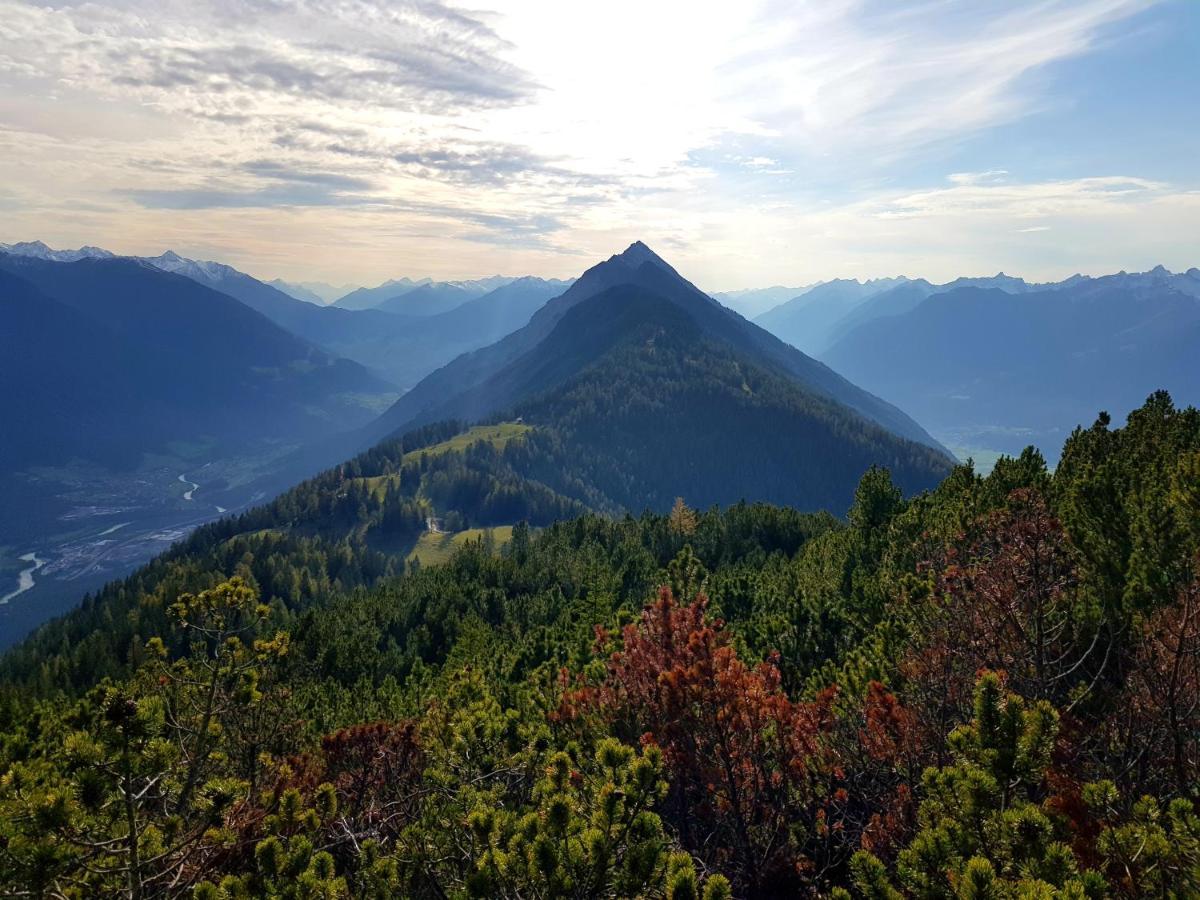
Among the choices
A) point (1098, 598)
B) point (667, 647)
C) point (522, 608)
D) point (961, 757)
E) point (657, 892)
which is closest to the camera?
point (657, 892)

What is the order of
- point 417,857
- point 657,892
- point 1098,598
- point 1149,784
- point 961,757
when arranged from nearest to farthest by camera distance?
point 657,892 → point 961,757 → point 417,857 → point 1149,784 → point 1098,598

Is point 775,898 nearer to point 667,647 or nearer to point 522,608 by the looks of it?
point 667,647

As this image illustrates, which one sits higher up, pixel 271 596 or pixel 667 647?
pixel 667 647

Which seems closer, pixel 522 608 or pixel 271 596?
pixel 522 608

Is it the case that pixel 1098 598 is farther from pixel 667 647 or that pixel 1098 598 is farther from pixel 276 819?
pixel 276 819

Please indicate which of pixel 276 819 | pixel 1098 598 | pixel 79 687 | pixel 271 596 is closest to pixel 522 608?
pixel 79 687

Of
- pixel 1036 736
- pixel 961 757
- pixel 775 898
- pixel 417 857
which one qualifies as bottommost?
pixel 775 898
